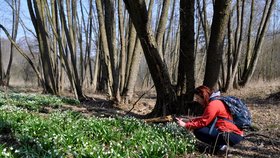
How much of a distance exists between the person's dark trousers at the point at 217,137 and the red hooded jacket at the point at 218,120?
2.9 inches

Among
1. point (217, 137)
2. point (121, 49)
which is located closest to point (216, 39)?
point (217, 137)

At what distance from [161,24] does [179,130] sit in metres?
4.97

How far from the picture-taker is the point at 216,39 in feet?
24.9

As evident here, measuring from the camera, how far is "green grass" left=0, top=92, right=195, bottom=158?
Answer: 4.37 m

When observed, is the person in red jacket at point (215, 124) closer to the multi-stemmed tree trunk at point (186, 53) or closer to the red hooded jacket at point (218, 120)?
the red hooded jacket at point (218, 120)

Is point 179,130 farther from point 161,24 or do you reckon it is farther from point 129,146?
point 161,24

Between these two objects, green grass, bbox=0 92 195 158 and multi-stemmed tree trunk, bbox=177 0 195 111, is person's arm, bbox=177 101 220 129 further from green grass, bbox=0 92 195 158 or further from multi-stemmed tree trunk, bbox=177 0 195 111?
multi-stemmed tree trunk, bbox=177 0 195 111

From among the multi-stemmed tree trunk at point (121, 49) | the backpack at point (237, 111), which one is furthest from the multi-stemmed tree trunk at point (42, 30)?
the backpack at point (237, 111)

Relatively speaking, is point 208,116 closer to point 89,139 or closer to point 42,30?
point 89,139

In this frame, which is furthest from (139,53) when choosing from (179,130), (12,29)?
(12,29)

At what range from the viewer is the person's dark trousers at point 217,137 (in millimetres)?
4836

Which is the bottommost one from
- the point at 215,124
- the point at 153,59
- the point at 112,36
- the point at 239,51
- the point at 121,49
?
Result: the point at 215,124

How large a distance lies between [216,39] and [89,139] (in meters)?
4.19

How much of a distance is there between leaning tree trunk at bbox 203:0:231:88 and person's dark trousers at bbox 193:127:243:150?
119 inches
